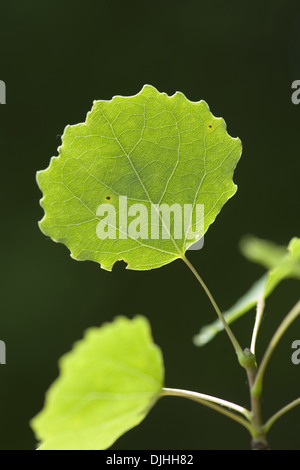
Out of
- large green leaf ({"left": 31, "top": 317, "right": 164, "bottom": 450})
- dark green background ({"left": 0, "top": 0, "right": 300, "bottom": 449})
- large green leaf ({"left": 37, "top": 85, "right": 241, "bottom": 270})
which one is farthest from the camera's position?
dark green background ({"left": 0, "top": 0, "right": 300, "bottom": 449})

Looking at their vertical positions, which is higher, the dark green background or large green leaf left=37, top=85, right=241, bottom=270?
the dark green background

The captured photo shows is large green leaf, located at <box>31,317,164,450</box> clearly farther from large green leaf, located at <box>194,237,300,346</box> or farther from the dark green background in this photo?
the dark green background

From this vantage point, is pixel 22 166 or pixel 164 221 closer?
pixel 164 221

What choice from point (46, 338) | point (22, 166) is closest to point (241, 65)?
point (22, 166)

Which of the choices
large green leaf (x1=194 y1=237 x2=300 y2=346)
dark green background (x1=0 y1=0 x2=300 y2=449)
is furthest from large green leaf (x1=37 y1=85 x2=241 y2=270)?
dark green background (x1=0 y1=0 x2=300 y2=449)

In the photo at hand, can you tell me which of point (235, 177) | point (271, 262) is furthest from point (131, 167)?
point (235, 177)

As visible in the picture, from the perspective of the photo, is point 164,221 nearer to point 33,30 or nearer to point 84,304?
point 84,304

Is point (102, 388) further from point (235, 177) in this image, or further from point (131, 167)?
point (235, 177)
